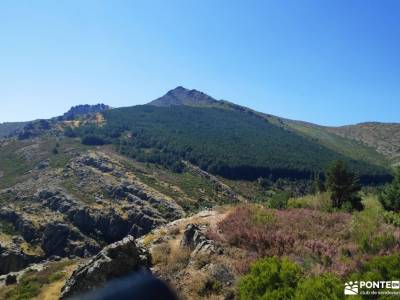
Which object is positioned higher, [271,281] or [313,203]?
[313,203]

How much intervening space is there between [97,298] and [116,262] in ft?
8.77

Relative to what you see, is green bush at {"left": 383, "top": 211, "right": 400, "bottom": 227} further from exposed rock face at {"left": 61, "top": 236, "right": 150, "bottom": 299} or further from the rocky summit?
exposed rock face at {"left": 61, "top": 236, "right": 150, "bottom": 299}

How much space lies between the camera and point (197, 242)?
2236 centimetres

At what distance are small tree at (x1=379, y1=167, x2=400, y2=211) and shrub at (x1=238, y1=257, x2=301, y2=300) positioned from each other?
79.5 feet

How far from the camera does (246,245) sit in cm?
2036

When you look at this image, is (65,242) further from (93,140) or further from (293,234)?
(93,140)

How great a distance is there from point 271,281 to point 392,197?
85.7 ft

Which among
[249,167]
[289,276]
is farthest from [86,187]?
[289,276]

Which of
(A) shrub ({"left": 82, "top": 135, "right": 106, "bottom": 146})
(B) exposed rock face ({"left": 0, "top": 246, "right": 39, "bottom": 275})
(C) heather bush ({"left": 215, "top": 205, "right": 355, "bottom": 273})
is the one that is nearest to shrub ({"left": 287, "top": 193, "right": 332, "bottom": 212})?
(C) heather bush ({"left": 215, "top": 205, "right": 355, "bottom": 273})

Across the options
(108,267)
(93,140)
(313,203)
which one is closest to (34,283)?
(108,267)

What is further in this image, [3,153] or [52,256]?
[3,153]

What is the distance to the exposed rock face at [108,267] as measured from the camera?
20938mm

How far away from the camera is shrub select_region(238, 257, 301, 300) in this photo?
13.2m

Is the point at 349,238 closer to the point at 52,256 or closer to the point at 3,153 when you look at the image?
the point at 52,256
